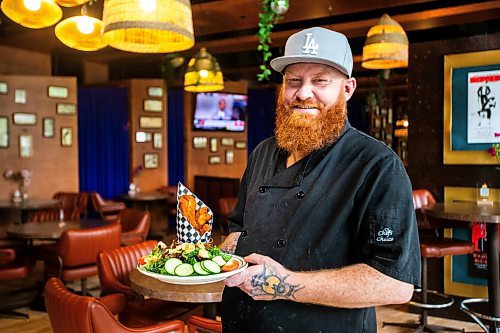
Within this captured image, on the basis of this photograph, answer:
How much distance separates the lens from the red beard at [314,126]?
1442 millimetres

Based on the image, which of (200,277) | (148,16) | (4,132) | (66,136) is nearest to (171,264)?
(200,277)

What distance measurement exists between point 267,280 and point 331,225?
0.73ft

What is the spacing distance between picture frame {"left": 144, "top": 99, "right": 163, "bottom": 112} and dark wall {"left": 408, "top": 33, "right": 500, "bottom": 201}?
6.01 metres

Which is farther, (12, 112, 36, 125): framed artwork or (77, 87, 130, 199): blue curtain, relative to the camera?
(77, 87, 130, 199): blue curtain

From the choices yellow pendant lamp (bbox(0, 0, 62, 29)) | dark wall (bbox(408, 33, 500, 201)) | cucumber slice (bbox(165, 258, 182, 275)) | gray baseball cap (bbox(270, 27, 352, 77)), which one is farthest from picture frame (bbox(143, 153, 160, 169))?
gray baseball cap (bbox(270, 27, 352, 77))

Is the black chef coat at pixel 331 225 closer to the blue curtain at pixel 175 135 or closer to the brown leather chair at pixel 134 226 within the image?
the brown leather chair at pixel 134 226

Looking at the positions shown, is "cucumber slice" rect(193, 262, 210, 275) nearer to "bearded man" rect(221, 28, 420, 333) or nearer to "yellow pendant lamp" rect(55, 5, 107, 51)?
"bearded man" rect(221, 28, 420, 333)

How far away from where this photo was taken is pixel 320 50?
1.41m

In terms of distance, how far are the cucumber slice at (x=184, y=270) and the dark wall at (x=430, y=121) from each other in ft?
13.1

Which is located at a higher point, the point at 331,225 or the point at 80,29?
the point at 80,29

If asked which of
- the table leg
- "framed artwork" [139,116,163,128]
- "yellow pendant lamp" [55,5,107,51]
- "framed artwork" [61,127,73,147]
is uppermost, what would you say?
"yellow pendant lamp" [55,5,107,51]

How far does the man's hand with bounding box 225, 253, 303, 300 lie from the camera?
51.3 inches

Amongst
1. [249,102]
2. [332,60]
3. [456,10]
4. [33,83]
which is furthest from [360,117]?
[332,60]

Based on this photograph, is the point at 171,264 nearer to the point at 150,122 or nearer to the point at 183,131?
the point at 150,122
